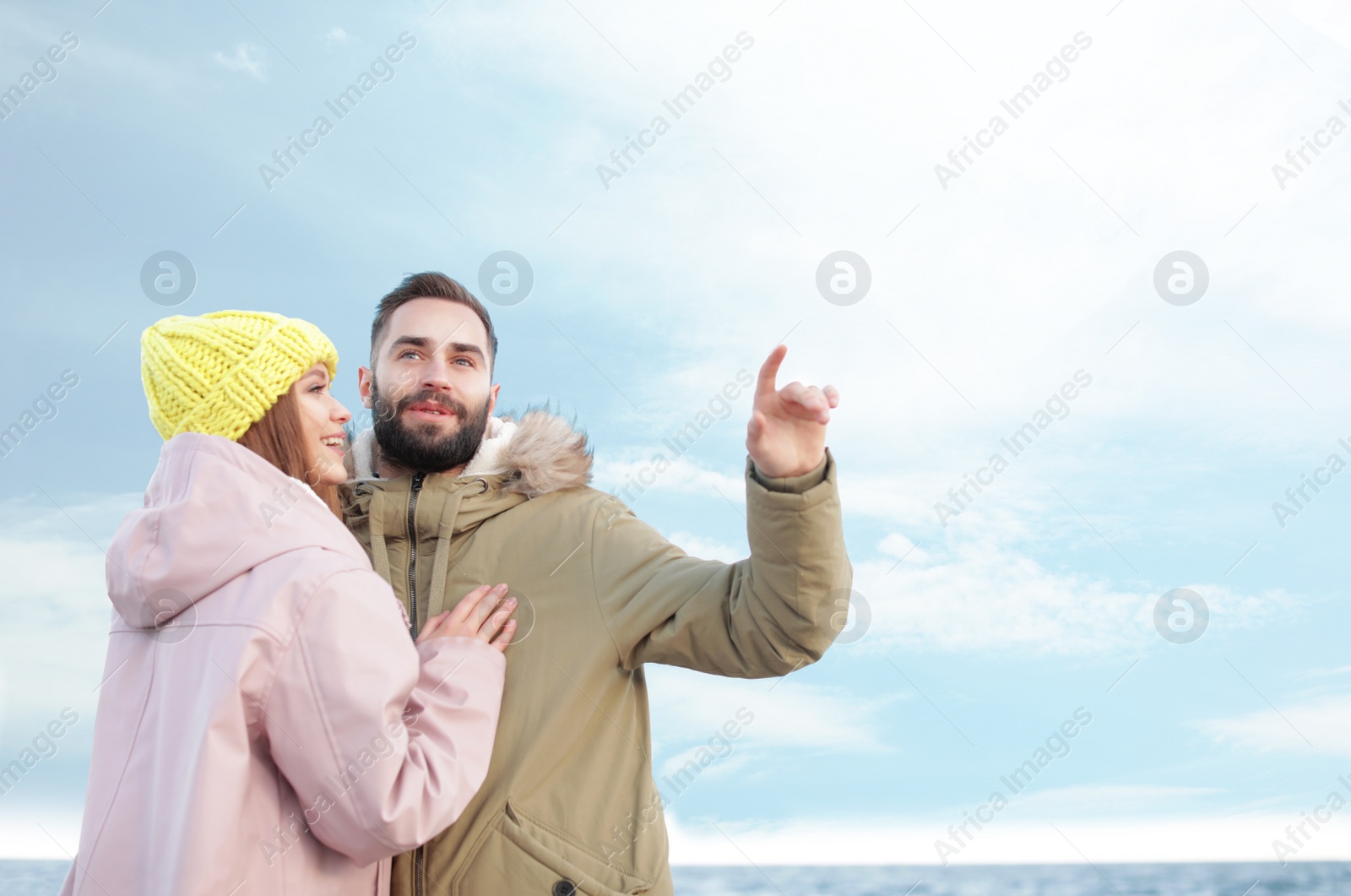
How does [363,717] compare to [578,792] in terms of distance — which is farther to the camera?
[578,792]

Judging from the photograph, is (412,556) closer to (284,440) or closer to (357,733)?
(284,440)

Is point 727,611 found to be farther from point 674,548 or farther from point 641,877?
point 641,877

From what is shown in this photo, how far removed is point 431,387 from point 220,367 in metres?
0.84

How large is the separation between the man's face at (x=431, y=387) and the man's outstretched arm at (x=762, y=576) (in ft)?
1.75

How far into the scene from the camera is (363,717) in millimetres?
1880

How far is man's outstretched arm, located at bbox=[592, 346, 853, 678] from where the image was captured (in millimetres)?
2275

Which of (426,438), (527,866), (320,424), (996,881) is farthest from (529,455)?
(996,881)

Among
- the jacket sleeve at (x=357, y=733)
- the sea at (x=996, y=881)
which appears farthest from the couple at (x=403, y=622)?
the sea at (x=996, y=881)

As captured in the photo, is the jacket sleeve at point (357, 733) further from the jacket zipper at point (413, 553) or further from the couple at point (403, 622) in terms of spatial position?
the jacket zipper at point (413, 553)

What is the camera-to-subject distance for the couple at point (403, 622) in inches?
73.8

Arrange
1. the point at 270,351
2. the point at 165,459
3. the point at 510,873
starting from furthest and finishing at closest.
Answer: the point at 510,873, the point at 270,351, the point at 165,459

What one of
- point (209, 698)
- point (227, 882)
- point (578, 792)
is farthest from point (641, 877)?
point (209, 698)

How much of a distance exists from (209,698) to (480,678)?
2.08 ft

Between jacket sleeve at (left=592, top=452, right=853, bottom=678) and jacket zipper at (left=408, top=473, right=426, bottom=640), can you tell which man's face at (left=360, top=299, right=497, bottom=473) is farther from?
jacket sleeve at (left=592, top=452, right=853, bottom=678)
